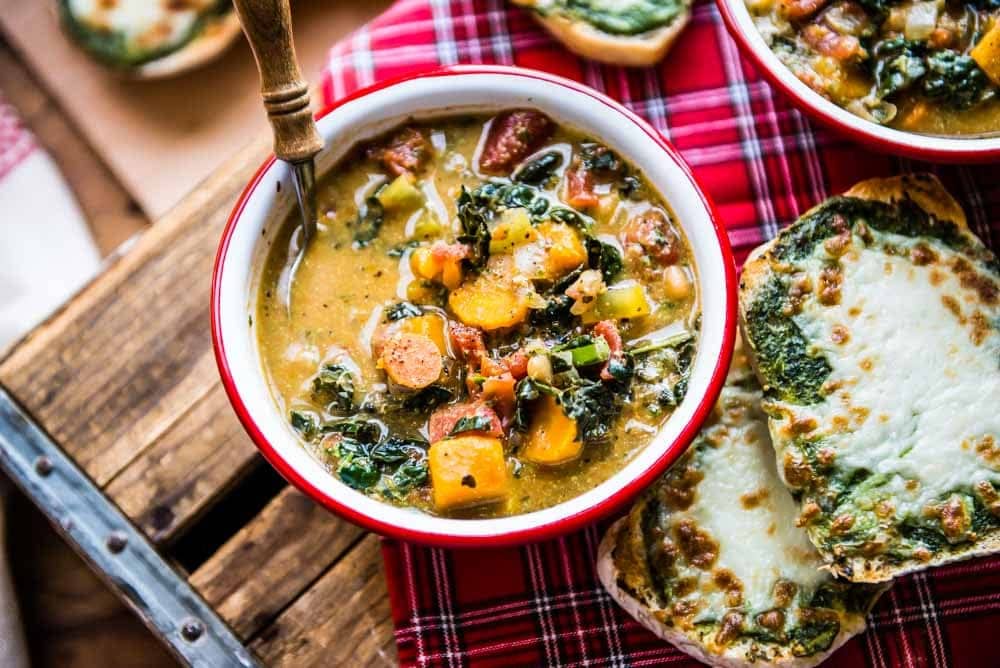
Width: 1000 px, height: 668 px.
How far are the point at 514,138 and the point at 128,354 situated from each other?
1.59 metres

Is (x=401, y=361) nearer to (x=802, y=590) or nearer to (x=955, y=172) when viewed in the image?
(x=802, y=590)

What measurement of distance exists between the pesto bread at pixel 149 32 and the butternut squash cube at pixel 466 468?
263 centimetres

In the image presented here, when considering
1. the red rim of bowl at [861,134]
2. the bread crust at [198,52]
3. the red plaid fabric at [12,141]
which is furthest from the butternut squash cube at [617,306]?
the red plaid fabric at [12,141]

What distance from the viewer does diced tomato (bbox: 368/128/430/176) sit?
3248mm

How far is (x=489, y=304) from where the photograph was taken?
3064 mm

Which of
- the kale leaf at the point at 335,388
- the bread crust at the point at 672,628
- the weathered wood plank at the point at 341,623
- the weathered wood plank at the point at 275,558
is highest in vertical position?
the kale leaf at the point at 335,388

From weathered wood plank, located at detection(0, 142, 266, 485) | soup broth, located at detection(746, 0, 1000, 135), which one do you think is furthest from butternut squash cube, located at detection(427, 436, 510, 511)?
soup broth, located at detection(746, 0, 1000, 135)

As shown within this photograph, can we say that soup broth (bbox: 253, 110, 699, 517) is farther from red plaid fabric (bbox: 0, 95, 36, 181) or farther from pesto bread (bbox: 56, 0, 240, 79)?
red plaid fabric (bbox: 0, 95, 36, 181)

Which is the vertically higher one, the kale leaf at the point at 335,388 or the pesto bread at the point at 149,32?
the pesto bread at the point at 149,32

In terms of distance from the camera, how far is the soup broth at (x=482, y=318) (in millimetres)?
3000

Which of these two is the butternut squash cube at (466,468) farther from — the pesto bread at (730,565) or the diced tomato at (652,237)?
the diced tomato at (652,237)

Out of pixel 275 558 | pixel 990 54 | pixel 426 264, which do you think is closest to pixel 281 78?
pixel 426 264

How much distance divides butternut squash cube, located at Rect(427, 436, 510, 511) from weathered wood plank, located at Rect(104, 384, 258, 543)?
95 centimetres

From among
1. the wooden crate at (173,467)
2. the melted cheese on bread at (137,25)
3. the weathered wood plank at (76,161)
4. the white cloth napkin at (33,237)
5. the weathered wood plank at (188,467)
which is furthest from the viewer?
the weathered wood plank at (76,161)
